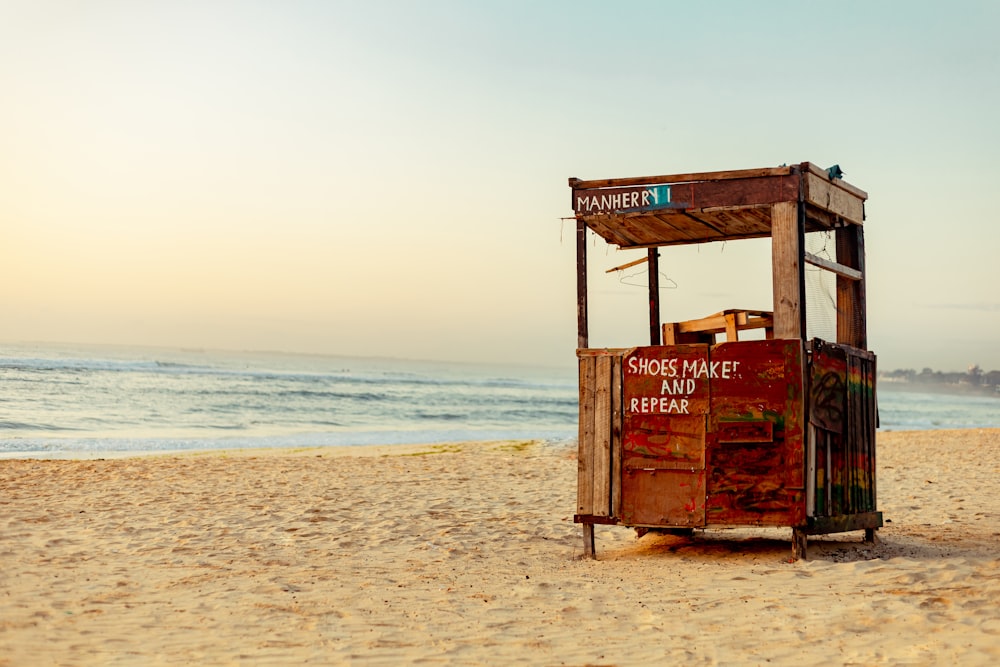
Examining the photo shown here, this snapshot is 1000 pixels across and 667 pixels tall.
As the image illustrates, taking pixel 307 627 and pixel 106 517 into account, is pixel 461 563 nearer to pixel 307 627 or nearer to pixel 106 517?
pixel 307 627

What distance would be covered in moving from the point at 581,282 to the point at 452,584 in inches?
103

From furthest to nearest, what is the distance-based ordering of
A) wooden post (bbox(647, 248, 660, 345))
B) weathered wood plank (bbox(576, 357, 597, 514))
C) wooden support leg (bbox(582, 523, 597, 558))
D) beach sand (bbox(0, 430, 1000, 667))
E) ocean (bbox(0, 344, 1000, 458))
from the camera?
ocean (bbox(0, 344, 1000, 458))
wooden post (bbox(647, 248, 660, 345))
wooden support leg (bbox(582, 523, 597, 558))
weathered wood plank (bbox(576, 357, 597, 514))
beach sand (bbox(0, 430, 1000, 667))

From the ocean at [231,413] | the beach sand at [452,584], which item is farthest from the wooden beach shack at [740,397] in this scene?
the ocean at [231,413]

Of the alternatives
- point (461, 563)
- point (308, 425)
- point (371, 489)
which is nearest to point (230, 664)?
point (461, 563)

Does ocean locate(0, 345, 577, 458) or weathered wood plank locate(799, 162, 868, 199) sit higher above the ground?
weathered wood plank locate(799, 162, 868, 199)

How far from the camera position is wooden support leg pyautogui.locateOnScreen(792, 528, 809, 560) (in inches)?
260

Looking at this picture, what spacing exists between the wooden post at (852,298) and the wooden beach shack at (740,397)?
0.01m

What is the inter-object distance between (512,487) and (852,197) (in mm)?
6744

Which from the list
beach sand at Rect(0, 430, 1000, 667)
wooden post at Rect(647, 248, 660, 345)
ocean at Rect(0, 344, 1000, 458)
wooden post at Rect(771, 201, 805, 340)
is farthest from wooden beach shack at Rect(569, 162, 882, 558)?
ocean at Rect(0, 344, 1000, 458)

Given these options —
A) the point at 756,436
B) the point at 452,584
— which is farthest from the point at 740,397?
the point at 452,584

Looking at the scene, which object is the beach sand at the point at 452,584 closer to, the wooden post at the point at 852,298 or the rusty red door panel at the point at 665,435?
the rusty red door panel at the point at 665,435

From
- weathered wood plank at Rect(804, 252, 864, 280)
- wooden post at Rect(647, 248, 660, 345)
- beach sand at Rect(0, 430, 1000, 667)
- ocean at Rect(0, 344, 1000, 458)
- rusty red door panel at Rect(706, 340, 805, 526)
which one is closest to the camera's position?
beach sand at Rect(0, 430, 1000, 667)

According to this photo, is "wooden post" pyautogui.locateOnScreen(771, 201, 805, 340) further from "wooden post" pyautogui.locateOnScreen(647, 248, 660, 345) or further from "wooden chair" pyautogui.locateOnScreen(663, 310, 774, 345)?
"wooden post" pyautogui.locateOnScreen(647, 248, 660, 345)

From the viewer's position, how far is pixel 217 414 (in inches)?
1212
